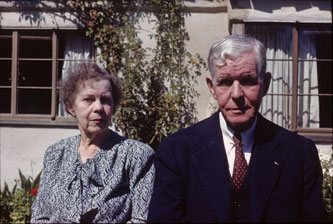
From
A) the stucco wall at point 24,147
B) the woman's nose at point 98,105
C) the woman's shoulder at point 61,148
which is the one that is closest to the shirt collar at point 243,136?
the woman's nose at point 98,105

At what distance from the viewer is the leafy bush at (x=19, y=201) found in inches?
216

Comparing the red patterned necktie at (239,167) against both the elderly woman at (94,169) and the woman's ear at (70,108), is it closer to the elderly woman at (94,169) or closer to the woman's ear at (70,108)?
the elderly woman at (94,169)

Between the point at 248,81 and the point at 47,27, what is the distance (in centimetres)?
568

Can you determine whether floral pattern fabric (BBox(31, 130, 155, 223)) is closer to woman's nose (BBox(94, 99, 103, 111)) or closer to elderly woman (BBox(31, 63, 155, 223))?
elderly woman (BBox(31, 63, 155, 223))

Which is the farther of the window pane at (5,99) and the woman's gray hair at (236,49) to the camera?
the window pane at (5,99)

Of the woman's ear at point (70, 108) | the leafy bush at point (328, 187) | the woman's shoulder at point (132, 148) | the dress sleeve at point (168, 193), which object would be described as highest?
the woman's ear at point (70, 108)

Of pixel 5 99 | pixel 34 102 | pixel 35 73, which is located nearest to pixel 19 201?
pixel 34 102

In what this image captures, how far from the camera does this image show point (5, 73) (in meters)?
7.15

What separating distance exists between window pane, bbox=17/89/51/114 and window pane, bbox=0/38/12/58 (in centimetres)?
62

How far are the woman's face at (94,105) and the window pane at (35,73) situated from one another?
4.41 m

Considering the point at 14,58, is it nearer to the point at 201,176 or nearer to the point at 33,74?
the point at 33,74

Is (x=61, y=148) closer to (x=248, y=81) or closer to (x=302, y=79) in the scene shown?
(x=248, y=81)

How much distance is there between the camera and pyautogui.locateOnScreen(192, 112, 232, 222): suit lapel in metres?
1.85

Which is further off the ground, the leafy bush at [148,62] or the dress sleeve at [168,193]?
the leafy bush at [148,62]
